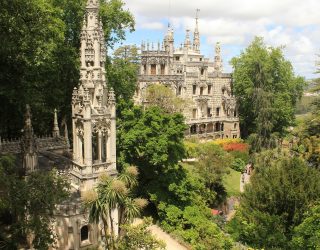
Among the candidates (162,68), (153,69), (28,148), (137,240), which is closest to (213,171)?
(28,148)

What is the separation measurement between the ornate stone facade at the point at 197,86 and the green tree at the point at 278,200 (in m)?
28.6

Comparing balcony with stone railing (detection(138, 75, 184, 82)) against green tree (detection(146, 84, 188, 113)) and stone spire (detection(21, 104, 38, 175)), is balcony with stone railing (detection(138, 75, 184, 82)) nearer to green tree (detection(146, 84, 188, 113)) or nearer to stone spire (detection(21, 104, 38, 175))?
green tree (detection(146, 84, 188, 113))

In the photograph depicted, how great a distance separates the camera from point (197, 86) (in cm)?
5369

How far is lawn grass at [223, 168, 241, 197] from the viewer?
3244 cm

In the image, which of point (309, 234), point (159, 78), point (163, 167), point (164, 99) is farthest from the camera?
point (159, 78)

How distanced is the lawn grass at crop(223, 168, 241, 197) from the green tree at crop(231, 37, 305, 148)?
7625 mm

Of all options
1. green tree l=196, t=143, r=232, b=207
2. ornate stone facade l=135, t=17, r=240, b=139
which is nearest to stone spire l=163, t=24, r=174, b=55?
ornate stone facade l=135, t=17, r=240, b=139

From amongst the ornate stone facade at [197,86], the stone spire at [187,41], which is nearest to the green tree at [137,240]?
the ornate stone facade at [197,86]

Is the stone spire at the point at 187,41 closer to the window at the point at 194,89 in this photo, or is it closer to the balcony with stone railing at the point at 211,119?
the window at the point at 194,89

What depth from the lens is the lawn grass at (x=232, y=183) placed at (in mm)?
32438

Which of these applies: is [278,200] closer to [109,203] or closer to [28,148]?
[109,203]

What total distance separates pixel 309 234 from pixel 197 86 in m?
39.6

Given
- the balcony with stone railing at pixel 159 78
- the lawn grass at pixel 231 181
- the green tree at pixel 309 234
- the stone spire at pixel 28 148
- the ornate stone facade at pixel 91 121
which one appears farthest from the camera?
the balcony with stone railing at pixel 159 78

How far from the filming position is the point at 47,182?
14.1 metres
